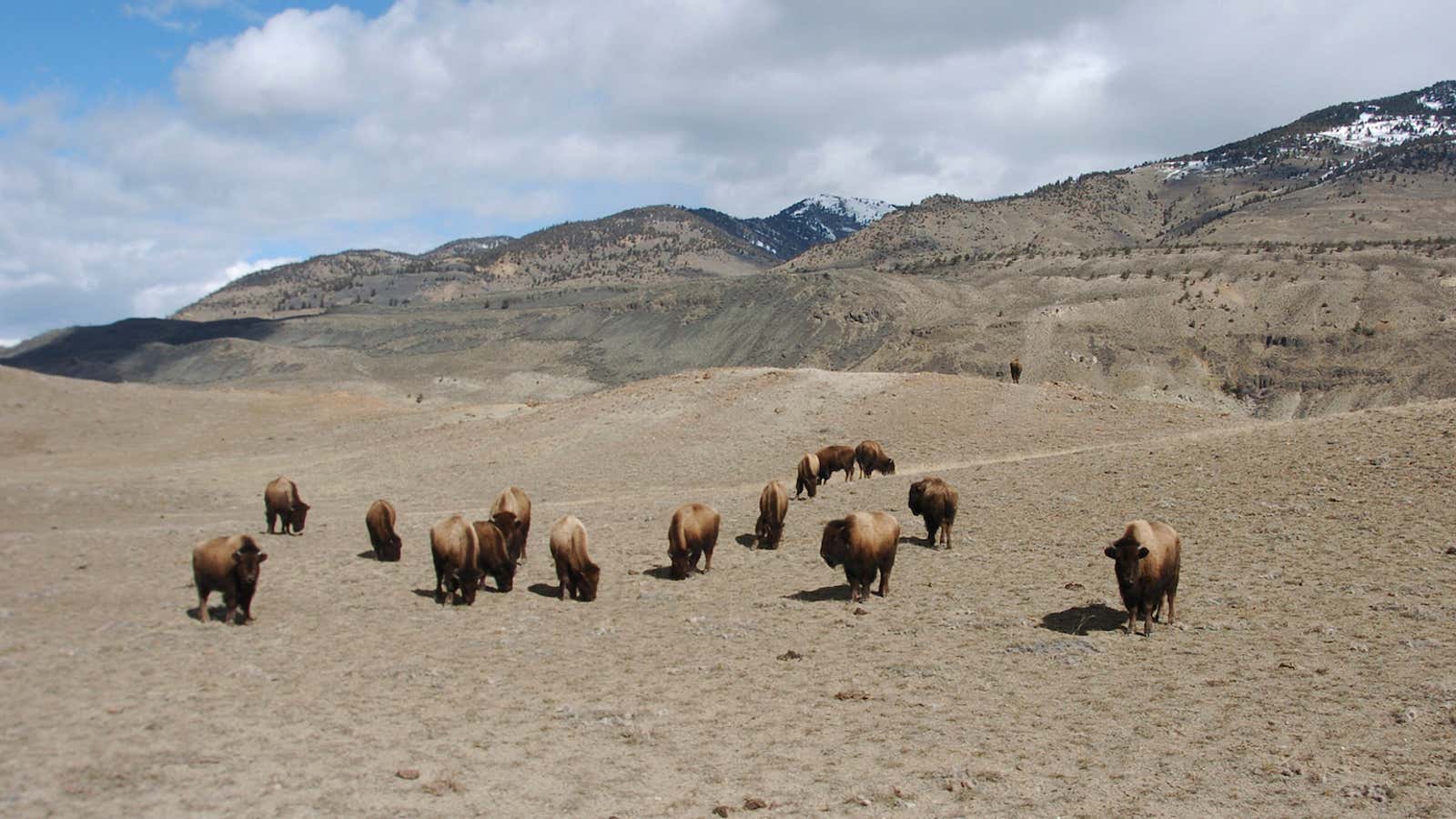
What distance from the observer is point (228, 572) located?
41.9ft

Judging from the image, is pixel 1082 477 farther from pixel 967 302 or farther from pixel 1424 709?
pixel 967 302

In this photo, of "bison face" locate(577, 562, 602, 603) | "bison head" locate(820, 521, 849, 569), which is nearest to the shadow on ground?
"bison head" locate(820, 521, 849, 569)

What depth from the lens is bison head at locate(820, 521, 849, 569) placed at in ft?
49.3

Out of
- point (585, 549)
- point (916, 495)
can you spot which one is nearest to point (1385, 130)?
point (916, 495)

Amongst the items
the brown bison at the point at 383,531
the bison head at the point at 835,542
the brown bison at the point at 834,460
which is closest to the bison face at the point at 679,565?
the bison head at the point at 835,542

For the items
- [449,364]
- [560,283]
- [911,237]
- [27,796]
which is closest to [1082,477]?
[27,796]

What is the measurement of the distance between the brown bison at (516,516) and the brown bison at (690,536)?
2815 mm

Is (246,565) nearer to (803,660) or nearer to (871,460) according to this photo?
(803,660)

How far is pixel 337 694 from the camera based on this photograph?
10.0 meters

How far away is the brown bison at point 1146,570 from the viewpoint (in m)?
12.5

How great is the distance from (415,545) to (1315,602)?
52.6ft

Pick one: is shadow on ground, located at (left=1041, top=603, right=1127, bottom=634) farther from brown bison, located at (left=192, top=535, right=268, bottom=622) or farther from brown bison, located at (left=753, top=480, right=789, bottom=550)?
brown bison, located at (left=192, top=535, right=268, bottom=622)

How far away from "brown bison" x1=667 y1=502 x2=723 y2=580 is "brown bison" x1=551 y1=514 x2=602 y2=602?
1786 mm

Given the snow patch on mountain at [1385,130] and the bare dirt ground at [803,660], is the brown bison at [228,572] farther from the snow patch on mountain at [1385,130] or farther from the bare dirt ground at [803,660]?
the snow patch on mountain at [1385,130]
